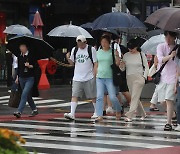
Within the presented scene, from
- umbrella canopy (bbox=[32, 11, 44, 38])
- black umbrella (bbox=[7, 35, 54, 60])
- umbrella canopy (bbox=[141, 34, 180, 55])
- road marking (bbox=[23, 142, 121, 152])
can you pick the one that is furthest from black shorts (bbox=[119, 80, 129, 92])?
umbrella canopy (bbox=[32, 11, 44, 38])

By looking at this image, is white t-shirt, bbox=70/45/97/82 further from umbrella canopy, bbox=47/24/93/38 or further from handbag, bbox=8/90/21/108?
umbrella canopy, bbox=47/24/93/38

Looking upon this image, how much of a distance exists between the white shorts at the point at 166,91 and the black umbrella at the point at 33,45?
3975mm

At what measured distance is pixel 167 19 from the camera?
513 inches

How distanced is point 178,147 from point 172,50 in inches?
117

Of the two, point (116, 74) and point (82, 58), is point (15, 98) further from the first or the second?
point (116, 74)

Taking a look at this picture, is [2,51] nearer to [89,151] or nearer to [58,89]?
[58,89]

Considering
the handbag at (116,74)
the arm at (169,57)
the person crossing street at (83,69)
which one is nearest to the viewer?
the arm at (169,57)

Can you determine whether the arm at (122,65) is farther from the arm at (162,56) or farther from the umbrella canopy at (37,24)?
the umbrella canopy at (37,24)

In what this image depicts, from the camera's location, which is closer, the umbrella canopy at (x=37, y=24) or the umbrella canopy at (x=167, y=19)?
the umbrella canopy at (x=167, y=19)

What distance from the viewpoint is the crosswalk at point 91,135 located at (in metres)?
11.0

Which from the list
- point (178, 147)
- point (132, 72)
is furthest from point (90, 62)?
point (178, 147)

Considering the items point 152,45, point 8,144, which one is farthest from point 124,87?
point 8,144

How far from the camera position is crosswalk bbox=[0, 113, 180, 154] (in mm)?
11016

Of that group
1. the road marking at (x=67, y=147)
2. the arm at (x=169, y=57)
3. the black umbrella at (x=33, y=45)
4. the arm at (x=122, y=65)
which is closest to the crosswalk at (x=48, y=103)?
the black umbrella at (x=33, y=45)
